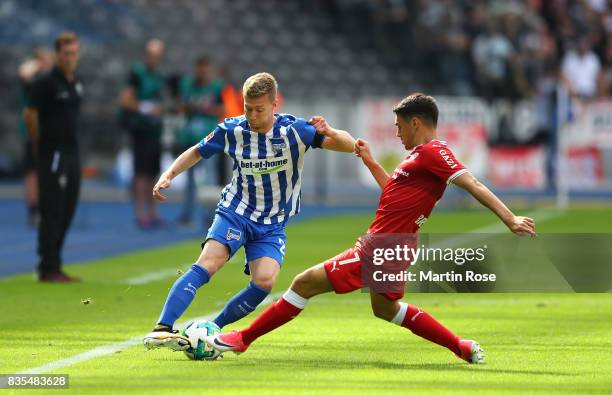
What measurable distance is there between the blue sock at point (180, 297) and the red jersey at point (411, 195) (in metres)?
1.08

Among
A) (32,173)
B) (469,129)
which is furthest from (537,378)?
(469,129)

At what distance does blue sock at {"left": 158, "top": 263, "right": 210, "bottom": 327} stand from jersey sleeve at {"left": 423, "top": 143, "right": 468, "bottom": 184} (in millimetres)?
1522

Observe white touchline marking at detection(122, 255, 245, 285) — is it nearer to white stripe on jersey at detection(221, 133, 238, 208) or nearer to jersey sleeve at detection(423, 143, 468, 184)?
white stripe on jersey at detection(221, 133, 238, 208)

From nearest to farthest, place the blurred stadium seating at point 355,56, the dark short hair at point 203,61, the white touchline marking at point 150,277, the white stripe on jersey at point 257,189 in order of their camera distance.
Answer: the white stripe on jersey at point 257,189 → the white touchline marking at point 150,277 → the dark short hair at point 203,61 → the blurred stadium seating at point 355,56

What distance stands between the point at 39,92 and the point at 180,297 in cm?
547

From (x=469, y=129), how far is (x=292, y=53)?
8.51 m

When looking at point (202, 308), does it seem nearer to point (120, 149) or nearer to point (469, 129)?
point (469, 129)

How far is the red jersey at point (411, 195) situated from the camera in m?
7.89

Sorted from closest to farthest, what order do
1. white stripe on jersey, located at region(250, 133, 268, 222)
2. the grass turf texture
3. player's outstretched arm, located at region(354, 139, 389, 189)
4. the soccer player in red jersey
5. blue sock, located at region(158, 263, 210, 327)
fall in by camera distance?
the grass turf texture → the soccer player in red jersey → blue sock, located at region(158, 263, 210, 327) → player's outstretched arm, located at region(354, 139, 389, 189) → white stripe on jersey, located at region(250, 133, 268, 222)

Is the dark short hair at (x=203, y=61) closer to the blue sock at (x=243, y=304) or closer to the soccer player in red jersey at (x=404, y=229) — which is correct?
the blue sock at (x=243, y=304)

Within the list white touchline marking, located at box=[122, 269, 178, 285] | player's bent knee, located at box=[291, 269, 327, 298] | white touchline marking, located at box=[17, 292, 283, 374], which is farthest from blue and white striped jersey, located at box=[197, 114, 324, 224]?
white touchline marking, located at box=[122, 269, 178, 285]

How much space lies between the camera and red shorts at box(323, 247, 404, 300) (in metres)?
7.87

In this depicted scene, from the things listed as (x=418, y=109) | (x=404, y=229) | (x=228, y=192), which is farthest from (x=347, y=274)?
(x=228, y=192)

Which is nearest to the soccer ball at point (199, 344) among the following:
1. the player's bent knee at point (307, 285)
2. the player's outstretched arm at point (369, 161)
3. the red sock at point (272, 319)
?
the red sock at point (272, 319)
